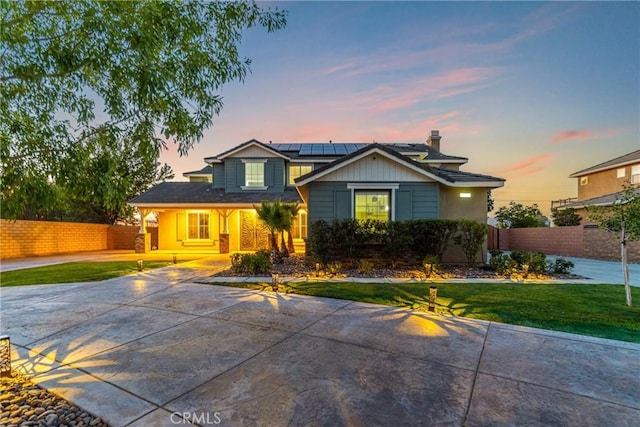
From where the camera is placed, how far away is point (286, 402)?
2.53m

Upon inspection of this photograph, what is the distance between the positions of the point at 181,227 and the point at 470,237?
51.1ft

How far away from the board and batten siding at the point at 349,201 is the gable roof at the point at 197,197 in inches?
199

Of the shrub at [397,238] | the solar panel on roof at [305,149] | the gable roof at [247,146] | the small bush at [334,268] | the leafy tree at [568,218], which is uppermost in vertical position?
the solar panel on roof at [305,149]

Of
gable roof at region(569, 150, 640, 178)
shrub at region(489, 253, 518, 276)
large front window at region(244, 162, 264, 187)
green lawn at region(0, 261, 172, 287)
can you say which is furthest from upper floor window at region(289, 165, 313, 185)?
gable roof at region(569, 150, 640, 178)

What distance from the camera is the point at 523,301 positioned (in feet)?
19.8

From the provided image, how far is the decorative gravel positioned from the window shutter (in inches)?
613

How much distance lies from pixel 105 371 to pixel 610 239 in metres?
18.7

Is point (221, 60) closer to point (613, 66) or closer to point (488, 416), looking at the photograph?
point (488, 416)

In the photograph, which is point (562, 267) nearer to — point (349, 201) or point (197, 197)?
point (349, 201)

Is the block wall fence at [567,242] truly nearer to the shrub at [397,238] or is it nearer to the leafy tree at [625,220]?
the leafy tree at [625,220]

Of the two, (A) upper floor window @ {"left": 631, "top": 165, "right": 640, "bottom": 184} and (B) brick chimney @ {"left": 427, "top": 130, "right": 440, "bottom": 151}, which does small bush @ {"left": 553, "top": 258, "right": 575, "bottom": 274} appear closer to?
(B) brick chimney @ {"left": 427, "top": 130, "right": 440, "bottom": 151}

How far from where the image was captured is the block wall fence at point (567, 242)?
13297 mm

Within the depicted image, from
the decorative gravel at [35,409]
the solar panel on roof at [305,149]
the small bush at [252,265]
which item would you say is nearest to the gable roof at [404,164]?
the small bush at [252,265]

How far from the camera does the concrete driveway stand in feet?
7.89
